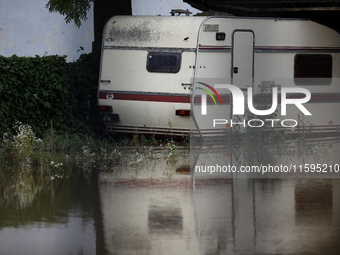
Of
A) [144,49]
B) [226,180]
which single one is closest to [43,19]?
[144,49]

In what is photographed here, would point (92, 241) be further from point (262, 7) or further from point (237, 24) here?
point (262, 7)

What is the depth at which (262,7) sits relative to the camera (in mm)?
14453

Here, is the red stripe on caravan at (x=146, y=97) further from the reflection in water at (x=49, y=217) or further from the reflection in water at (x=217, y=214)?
the reflection in water at (x=49, y=217)

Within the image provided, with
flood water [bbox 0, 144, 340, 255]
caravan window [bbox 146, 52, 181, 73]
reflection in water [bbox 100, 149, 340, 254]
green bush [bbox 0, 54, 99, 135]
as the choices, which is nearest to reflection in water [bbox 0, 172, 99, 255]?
flood water [bbox 0, 144, 340, 255]

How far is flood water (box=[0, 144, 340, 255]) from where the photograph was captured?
566 centimetres

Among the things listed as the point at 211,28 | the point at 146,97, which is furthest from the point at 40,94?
the point at 211,28

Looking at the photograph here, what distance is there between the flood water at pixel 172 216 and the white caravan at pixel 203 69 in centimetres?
353

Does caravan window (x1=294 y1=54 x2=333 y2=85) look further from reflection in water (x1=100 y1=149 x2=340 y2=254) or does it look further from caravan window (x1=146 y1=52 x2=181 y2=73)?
reflection in water (x1=100 y1=149 x2=340 y2=254)

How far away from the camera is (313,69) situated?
13.5 metres

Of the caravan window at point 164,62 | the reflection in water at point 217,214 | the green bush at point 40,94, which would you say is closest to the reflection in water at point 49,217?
the reflection in water at point 217,214

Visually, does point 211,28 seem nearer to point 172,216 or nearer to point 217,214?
point 217,214

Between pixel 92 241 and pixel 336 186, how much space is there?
164 inches

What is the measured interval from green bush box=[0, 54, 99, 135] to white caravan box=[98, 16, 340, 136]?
2.32ft

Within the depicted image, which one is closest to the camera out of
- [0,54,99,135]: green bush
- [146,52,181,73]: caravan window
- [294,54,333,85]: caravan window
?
[0,54,99,135]: green bush
